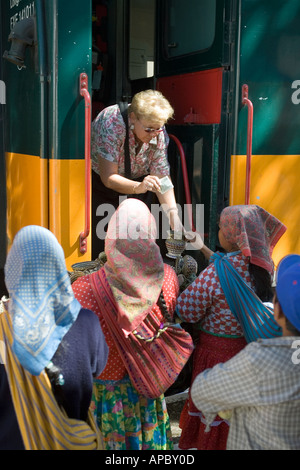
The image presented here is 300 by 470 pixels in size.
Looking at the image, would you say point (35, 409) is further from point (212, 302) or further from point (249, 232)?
point (249, 232)

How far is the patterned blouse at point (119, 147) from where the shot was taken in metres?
3.01

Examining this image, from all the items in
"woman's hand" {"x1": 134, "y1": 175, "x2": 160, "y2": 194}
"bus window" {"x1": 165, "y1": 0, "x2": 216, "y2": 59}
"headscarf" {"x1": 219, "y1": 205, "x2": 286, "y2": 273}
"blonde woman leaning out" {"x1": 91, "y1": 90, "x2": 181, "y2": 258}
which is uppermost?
"bus window" {"x1": 165, "y1": 0, "x2": 216, "y2": 59}

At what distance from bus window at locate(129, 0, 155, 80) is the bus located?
374 mm

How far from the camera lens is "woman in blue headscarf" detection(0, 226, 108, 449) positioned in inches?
56.1

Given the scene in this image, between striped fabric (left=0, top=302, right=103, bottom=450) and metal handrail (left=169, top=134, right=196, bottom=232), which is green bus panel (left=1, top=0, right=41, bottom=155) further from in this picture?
striped fabric (left=0, top=302, right=103, bottom=450)

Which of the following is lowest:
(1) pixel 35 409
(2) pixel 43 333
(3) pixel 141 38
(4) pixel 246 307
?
(1) pixel 35 409

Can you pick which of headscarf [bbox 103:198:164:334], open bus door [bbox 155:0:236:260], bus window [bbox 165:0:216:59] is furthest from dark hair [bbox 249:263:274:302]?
bus window [bbox 165:0:216:59]

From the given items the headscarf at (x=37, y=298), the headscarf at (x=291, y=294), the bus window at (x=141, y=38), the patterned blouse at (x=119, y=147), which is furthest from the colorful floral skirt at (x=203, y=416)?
the bus window at (x=141, y=38)

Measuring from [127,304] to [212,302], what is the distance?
0.54 m

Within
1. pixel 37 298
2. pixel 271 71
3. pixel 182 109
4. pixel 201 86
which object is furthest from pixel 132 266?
pixel 182 109

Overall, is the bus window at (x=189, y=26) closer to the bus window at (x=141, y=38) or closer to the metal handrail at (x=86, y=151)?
the bus window at (x=141, y=38)

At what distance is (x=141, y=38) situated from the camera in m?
4.32
